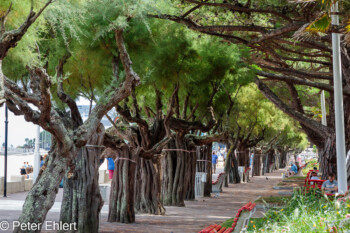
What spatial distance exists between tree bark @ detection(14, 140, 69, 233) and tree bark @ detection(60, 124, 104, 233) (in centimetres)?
268

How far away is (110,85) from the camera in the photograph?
36.6 ft

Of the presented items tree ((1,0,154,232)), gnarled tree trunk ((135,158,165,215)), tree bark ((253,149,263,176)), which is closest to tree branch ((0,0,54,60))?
tree ((1,0,154,232))

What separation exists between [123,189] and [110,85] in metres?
4.89

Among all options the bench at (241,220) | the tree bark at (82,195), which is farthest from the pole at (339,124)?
the tree bark at (82,195)

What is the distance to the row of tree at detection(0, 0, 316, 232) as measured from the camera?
8578 millimetres

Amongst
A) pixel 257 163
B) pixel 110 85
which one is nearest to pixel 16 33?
pixel 110 85

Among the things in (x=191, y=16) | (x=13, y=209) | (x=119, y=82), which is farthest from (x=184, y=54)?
(x=13, y=209)

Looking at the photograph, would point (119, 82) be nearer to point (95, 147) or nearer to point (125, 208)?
point (95, 147)

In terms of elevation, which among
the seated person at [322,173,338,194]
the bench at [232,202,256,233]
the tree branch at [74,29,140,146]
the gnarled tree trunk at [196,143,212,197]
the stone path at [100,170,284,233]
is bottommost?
the stone path at [100,170,284,233]

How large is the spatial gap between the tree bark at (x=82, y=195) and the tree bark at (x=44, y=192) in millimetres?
2679

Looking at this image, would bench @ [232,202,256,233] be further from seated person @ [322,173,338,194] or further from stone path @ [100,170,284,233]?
seated person @ [322,173,338,194]

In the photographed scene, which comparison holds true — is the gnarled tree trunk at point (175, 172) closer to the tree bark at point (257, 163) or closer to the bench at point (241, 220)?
the bench at point (241, 220)

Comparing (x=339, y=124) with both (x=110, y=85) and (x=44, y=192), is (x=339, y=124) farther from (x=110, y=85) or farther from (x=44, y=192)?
(x=44, y=192)

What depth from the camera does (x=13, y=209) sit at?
57.2 feet
